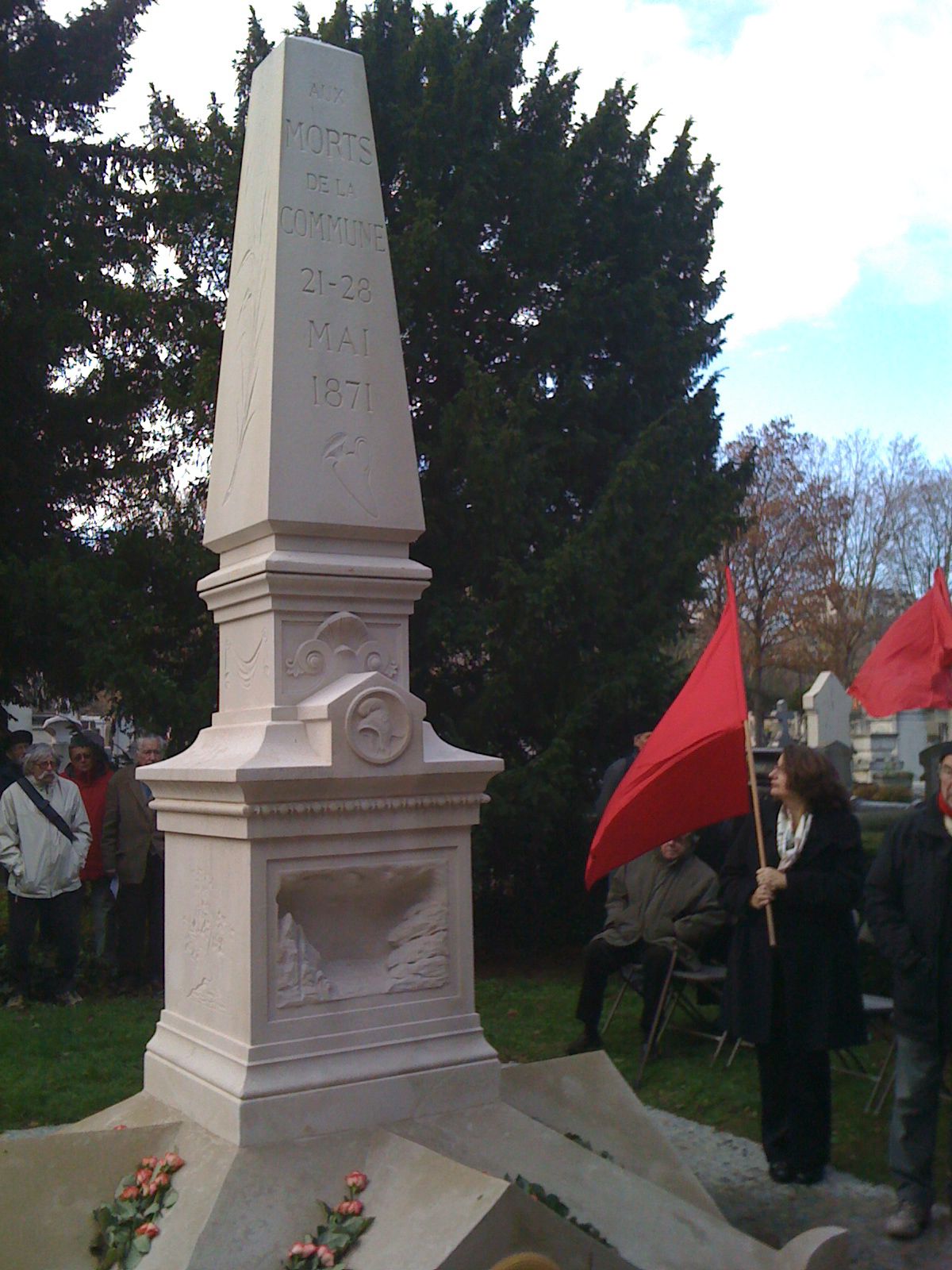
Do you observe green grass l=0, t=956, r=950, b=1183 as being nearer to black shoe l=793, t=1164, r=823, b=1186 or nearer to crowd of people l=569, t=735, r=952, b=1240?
black shoe l=793, t=1164, r=823, b=1186

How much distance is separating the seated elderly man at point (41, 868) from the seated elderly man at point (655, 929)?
12.7 ft

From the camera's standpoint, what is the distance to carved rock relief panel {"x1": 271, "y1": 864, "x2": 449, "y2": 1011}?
407 centimetres

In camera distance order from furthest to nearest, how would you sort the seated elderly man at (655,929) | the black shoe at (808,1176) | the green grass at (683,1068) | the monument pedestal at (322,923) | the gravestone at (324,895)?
the seated elderly man at (655,929) → the green grass at (683,1068) → the black shoe at (808,1176) → the monument pedestal at (322,923) → the gravestone at (324,895)

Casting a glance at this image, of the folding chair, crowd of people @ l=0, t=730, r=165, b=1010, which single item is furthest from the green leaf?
crowd of people @ l=0, t=730, r=165, b=1010

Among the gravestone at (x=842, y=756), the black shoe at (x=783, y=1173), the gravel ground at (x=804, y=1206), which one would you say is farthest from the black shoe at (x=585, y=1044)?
the gravestone at (x=842, y=756)

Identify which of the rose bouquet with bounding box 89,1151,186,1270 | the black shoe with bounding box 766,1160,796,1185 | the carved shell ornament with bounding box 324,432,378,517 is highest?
the carved shell ornament with bounding box 324,432,378,517

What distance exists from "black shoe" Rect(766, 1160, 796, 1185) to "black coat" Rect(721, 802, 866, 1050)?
1.69 ft

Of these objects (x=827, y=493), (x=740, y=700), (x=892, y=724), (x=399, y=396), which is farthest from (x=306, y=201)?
(x=827, y=493)

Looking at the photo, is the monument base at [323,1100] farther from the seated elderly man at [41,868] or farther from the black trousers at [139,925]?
the black trousers at [139,925]

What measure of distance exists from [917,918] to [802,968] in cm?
71

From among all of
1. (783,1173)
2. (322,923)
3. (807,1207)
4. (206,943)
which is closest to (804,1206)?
(807,1207)

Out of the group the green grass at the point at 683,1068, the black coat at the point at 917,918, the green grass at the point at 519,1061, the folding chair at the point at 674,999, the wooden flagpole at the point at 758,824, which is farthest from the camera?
the folding chair at the point at 674,999

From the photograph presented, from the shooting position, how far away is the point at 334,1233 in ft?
11.8

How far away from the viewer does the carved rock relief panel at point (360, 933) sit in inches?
160
